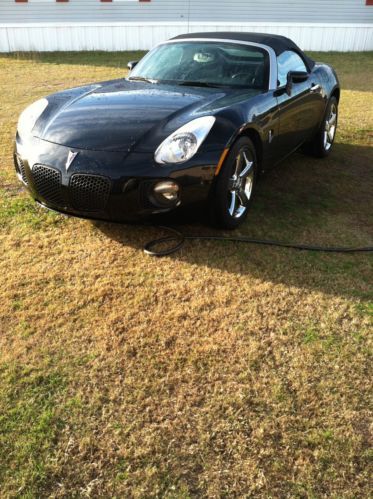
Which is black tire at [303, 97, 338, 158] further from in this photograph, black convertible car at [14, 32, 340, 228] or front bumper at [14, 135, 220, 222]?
front bumper at [14, 135, 220, 222]

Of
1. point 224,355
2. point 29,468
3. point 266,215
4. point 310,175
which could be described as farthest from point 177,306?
point 310,175

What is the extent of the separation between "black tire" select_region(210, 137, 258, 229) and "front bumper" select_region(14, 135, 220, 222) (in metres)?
0.12

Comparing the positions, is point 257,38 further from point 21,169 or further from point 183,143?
point 21,169

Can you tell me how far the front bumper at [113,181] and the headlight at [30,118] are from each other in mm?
431

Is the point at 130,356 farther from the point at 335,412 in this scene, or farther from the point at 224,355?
the point at 335,412

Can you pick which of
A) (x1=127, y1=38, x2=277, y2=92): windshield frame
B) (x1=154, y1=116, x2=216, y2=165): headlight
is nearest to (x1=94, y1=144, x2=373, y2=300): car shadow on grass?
(x1=154, y1=116, x2=216, y2=165): headlight

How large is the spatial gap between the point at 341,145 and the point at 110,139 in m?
4.05

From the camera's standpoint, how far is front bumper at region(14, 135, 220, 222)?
302 centimetres

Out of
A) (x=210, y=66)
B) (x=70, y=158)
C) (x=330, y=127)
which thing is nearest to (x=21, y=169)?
(x=70, y=158)

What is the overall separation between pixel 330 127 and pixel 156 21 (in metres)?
12.7

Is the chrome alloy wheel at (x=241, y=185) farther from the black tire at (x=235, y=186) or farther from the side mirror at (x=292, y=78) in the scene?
the side mirror at (x=292, y=78)

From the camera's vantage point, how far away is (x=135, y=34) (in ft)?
53.2

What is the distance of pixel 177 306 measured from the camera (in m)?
2.76

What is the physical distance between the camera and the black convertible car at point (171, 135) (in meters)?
3.06
